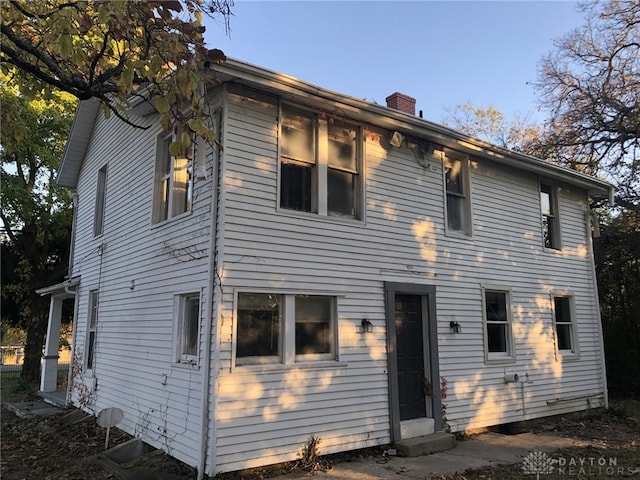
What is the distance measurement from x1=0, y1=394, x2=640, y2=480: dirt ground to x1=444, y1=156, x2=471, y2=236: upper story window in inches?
166

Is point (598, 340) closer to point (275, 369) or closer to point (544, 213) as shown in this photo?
point (544, 213)

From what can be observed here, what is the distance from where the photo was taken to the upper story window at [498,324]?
10.2 meters

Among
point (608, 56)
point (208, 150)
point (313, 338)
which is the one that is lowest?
point (313, 338)

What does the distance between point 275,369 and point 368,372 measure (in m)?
1.75

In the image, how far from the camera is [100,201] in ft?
39.8

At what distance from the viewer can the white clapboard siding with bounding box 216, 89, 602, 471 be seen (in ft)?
22.8

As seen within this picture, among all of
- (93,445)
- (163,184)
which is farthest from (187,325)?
(93,445)

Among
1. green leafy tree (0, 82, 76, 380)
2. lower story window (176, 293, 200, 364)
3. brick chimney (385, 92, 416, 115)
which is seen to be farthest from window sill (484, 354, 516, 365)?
green leafy tree (0, 82, 76, 380)

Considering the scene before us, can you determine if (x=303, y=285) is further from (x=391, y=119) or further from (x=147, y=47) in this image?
(x=147, y=47)

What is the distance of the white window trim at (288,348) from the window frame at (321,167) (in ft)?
4.18

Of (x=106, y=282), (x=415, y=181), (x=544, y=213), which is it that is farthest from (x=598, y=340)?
(x=106, y=282)

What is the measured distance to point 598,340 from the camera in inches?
490

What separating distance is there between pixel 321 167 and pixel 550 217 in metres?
6.82

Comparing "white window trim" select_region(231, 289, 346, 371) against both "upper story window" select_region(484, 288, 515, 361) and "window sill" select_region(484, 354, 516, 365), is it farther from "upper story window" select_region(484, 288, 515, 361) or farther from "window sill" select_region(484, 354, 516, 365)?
"upper story window" select_region(484, 288, 515, 361)
